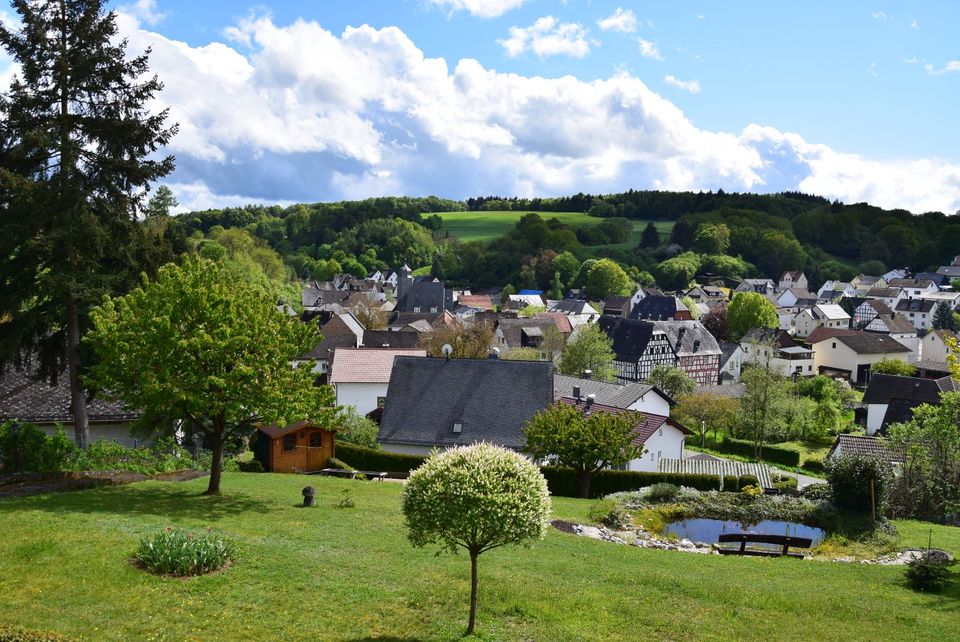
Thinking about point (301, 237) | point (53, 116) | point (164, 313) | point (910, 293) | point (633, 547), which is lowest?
point (633, 547)

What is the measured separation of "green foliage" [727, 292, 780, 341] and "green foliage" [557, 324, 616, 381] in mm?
43763

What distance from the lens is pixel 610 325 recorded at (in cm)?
8062

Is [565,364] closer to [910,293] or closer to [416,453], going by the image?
[416,453]

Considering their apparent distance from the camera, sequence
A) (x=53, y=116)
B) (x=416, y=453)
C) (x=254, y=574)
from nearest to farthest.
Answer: (x=254, y=574) < (x=53, y=116) < (x=416, y=453)

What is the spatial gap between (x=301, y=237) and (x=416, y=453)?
535ft

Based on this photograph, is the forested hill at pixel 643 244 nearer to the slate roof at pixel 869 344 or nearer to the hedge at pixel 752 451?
the slate roof at pixel 869 344

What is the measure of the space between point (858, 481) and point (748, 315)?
79.3m

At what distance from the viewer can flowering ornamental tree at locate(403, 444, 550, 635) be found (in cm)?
1058

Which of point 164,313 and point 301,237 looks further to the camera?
point 301,237

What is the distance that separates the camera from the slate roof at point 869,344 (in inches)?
3369

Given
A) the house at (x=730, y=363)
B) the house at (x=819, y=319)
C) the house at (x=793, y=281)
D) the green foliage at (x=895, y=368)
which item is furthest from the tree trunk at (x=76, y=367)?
the house at (x=793, y=281)

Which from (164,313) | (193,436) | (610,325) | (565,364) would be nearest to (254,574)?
(164,313)

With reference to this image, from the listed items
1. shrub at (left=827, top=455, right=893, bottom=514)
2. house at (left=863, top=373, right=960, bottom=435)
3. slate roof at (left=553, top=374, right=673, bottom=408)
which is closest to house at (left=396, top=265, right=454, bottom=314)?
house at (left=863, top=373, right=960, bottom=435)

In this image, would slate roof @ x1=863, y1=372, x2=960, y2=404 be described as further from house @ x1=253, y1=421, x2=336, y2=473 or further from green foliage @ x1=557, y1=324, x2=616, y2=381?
house @ x1=253, y1=421, x2=336, y2=473
